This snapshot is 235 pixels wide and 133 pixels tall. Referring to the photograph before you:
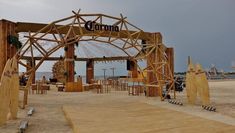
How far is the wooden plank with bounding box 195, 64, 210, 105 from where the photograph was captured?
38.0 ft

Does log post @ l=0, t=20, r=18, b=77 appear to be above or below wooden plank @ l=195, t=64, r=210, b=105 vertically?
above

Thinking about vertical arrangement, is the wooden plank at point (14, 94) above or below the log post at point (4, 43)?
below

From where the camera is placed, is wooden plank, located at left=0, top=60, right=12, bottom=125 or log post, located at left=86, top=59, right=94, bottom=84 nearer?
wooden plank, located at left=0, top=60, right=12, bottom=125

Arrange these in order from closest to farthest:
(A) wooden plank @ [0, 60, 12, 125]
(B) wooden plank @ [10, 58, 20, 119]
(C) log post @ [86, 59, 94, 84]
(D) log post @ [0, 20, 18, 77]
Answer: (A) wooden plank @ [0, 60, 12, 125]
(B) wooden plank @ [10, 58, 20, 119]
(D) log post @ [0, 20, 18, 77]
(C) log post @ [86, 59, 94, 84]

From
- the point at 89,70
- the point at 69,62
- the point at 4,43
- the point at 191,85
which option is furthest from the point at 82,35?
the point at 89,70

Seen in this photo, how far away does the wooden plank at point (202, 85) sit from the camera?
11.6 meters

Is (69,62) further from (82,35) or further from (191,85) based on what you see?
(191,85)

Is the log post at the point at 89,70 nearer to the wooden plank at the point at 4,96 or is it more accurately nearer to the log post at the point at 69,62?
the log post at the point at 69,62

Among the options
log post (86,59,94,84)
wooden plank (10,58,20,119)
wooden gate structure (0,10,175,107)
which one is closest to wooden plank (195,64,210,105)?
wooden gate structure (0,10,175,107)

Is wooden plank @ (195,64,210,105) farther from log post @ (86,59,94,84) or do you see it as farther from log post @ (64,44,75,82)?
log post @ (86,59,94,84)

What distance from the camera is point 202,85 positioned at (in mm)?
11812

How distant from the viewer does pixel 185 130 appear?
6.81 metres

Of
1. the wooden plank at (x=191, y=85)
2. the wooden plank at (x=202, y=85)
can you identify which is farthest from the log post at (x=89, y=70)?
the wooden plank at (x=202, y=85)

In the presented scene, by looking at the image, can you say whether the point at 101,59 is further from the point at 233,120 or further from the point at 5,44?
the point at 233,120
